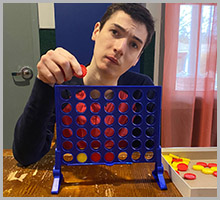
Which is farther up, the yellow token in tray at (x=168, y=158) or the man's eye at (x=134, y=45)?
the man's eye at (x=134, y=45)

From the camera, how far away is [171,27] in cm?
88

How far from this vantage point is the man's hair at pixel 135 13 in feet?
2.12

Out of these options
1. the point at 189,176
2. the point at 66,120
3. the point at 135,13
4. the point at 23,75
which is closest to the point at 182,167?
the point at 189,176

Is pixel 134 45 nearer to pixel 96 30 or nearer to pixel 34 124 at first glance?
pixel 96 30

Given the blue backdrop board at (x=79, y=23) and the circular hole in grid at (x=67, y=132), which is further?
the blue backdrop board at (x=79, y=23)

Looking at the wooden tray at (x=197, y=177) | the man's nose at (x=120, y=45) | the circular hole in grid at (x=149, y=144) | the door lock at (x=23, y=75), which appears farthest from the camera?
the door lock at (x=23, y=75)

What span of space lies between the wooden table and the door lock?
420 millimetres

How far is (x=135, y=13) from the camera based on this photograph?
65 centimetres

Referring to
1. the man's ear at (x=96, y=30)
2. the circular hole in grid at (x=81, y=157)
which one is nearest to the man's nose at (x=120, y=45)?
the man's ear at (x=96, y=30)

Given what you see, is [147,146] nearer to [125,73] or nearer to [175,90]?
[125,73]

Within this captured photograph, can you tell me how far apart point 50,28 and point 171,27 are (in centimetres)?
55

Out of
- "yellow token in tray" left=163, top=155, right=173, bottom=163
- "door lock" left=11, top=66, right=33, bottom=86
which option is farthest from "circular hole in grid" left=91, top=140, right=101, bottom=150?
"door lock" left=11, top=66, right=33, bottom=86

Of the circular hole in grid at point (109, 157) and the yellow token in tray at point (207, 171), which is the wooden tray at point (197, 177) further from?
the circular hole in grid at point (109, 157)

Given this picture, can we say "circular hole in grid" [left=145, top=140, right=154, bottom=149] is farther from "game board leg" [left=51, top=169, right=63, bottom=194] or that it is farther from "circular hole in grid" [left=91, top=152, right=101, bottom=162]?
"game board leg" [left=51, top=169, right=63, bottom=194]
